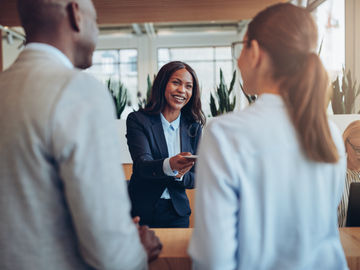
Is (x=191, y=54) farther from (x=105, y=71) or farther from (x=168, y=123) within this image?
(x=168, y=123)

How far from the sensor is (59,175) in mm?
725

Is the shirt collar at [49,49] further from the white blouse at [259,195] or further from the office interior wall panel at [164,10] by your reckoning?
the office interior wall panel at [164,10]

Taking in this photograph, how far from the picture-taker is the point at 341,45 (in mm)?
3639

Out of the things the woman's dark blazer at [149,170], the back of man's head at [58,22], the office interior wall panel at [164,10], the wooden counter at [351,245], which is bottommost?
the wooden counter at [351,245]

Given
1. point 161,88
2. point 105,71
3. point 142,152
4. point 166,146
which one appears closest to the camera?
point 142,152

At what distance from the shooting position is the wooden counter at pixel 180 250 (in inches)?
40.6

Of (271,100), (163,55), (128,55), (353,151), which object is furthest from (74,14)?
(128,55)

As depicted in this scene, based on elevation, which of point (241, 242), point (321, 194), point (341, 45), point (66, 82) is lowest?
point (241, 242)

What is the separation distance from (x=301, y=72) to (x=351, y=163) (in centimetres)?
122

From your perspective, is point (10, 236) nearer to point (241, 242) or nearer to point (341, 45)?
point (241, 242)

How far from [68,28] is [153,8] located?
236 centimetres

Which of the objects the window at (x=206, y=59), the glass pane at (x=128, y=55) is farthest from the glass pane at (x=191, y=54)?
the glass pane at (x=128, y=55)

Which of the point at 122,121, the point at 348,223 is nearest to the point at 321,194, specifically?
the point at 348,223

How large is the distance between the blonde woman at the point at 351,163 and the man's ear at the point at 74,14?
5.21ft
